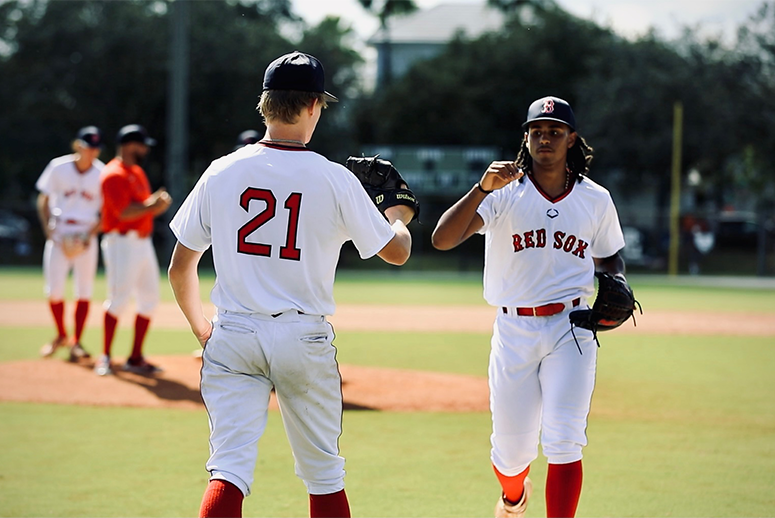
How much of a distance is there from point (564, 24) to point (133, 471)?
1635 inches

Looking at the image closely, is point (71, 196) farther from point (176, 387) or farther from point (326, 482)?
point (326, 482)

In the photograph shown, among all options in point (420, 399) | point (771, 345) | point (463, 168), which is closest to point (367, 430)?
point (420, 399)

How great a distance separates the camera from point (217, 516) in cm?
317

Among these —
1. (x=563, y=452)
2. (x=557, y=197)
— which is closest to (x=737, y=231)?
(x=557, y=197)

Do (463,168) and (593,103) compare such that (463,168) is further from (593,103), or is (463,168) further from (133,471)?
(133,471)

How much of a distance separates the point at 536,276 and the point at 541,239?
0.19 meters

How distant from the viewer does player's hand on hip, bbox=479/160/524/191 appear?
4359mm

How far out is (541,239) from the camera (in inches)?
179

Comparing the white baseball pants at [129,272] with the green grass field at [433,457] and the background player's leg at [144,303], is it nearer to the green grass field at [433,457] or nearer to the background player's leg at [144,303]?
the background player's leg at [144,303]

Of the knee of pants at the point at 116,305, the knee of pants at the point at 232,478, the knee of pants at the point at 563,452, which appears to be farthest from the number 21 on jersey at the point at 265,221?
the knee of pants at the point at 116,305

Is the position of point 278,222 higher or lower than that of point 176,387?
higher

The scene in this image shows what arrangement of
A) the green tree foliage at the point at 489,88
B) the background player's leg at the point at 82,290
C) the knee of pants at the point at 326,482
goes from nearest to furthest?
1. the knee of pants at the point at 326,482
2. the background player's leg at the point at 82,290
3. the green tree foliage at the point at 489,88

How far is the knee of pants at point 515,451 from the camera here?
14.6ft

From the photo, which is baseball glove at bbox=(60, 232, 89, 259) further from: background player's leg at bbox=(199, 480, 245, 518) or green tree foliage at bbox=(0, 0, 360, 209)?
green tree foliage at bbox=(0, 0, 360, 209)
